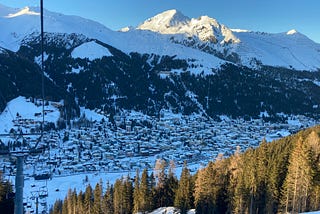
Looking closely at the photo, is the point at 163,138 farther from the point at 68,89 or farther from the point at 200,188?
the point at 200,188

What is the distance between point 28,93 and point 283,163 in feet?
402

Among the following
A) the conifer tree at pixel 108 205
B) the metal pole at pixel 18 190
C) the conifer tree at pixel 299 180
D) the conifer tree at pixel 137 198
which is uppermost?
the metal pole at pixel 18 190

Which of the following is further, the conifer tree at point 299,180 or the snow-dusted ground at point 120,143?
the snow-dusted ground at point 120,143

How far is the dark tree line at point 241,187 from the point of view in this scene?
27.4 metres

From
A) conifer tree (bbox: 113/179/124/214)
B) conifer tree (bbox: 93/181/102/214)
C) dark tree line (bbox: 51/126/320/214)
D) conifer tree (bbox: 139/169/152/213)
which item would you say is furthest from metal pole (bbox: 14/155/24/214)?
conifer tree (bbox: 93/181/102/214)

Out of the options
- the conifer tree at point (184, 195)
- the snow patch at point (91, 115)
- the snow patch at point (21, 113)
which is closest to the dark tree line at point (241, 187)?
the conifer tree at point (184, 195)

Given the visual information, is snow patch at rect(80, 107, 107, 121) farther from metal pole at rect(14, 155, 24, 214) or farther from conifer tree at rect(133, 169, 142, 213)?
metal pole at rect(14, 155, 24, 214)

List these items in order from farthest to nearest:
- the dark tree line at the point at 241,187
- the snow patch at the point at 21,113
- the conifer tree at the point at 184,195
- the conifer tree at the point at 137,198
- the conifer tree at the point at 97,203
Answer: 1. the snow patch at the point at 21,113
2. the conifer tree at the point at 97,203
3. the conifer tree at the point at 137,198
4. the conifer tree at the point at 184,195
5. the dark tree line at the point at 241,187

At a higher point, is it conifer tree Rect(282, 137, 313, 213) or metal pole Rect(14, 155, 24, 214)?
metal pole Rect(14, 155, 24, 214)

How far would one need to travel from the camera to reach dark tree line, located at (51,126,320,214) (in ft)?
89.8

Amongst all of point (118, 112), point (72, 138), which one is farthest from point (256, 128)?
point (72, 138)

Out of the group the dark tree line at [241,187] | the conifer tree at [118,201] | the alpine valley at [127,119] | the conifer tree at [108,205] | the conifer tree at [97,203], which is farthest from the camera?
the alpine valley at [127,119]

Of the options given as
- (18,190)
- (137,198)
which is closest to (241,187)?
(137,198)

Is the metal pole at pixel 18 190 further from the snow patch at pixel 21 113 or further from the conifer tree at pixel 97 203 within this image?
the snow patch at pixel 21 113
